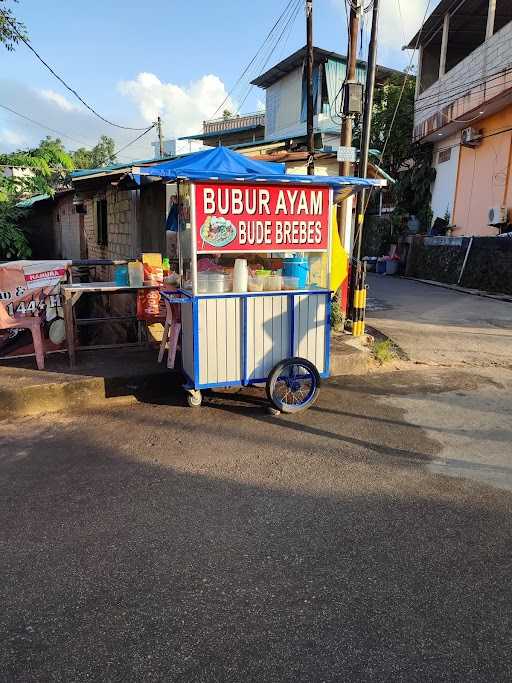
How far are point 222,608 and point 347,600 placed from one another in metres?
0.61

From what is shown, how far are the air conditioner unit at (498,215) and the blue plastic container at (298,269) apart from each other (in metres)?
11.9

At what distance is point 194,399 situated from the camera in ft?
17.6

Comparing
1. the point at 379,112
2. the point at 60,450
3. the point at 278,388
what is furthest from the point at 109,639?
the point at 379,112

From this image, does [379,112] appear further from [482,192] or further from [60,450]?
[60,450]

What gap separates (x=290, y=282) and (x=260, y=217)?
752mm

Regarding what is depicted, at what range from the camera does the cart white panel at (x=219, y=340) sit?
5070 millimetres

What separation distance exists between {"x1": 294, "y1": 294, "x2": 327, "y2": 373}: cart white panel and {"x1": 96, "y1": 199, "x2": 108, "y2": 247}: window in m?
8.99

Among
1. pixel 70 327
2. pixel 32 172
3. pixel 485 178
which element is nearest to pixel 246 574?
pixel 70 327

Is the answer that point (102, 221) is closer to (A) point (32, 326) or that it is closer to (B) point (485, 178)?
(A) point (32, 326)

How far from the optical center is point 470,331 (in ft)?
30.0

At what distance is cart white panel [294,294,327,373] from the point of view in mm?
5398

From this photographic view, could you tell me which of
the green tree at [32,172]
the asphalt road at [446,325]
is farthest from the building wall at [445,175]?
the green tree at [32,172]

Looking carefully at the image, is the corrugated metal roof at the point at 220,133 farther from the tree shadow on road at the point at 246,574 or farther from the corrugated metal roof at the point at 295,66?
the tree shadow on road at the point at 246,574

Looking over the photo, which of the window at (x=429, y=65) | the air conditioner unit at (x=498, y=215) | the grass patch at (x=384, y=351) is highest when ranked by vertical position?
the window at (x=429, y=65)
